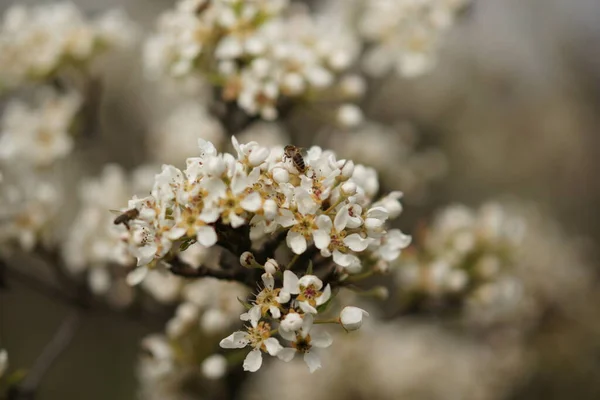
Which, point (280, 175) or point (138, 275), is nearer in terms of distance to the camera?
point (280, 175)

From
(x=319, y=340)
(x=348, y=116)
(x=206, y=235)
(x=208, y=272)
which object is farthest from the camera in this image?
(x=348, y=116)

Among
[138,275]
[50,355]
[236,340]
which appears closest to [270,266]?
[236,340]

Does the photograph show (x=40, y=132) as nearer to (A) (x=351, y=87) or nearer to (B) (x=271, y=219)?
(A) (x=351, y=87)

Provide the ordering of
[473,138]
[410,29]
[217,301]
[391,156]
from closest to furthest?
[217,301]
[410,29]
[391,156]
[473,138]

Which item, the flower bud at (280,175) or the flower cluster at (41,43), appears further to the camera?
the flower cluster at (41,43)

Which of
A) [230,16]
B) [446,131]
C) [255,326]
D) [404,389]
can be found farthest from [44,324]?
[255,326]

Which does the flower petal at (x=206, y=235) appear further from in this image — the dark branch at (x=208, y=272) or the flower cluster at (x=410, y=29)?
the flower cluster at (x=410, y=29)

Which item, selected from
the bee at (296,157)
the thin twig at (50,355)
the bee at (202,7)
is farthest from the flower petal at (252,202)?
the thin twig at (50,355)
